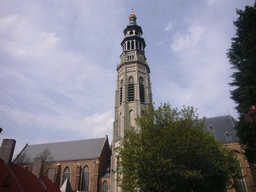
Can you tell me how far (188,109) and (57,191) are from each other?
16514mm

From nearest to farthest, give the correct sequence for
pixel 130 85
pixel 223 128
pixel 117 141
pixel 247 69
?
pixel 247 69 → pixel 117 141 → pixel 223 128 → pixel 130 85

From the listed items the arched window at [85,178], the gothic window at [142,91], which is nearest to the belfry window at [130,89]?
the gothic window at [142,91]

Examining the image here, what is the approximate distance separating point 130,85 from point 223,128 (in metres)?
18.4

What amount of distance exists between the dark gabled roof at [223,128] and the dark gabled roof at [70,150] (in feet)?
71.2

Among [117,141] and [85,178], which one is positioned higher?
[117,141]

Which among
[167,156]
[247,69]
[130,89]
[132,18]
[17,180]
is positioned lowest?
[17,180]

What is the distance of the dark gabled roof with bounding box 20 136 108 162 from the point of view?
1516 inches

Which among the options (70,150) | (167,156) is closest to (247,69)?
(167,156)

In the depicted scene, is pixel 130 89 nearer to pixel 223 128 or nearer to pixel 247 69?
pixel 223 128

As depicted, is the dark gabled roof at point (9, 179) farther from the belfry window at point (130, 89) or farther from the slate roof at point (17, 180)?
the belfry window at point (130, 89)

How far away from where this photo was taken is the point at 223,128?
32438mm

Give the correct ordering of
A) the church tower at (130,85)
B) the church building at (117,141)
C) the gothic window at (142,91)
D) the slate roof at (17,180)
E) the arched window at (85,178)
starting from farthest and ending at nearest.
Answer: the gothic window at (142,91) → the arched window at (85,178) → the church tower at (130,85) → the church building at (117,141) → the slate roof at (17,180)

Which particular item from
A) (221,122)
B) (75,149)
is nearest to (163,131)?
(221,122)

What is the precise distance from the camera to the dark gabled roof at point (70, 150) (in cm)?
3850
